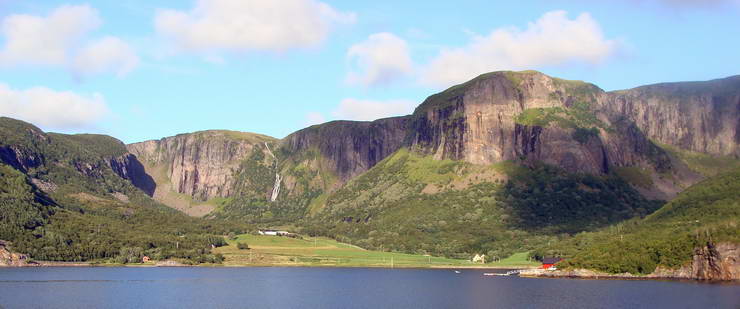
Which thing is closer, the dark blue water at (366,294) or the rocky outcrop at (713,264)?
the dark blue water at (366,294)

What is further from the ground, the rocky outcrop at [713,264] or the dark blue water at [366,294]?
the rocky outcrop at [713,264]

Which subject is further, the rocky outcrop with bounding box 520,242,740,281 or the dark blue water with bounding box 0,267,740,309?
the rocky outcrop with bounding box 520,242,740,281

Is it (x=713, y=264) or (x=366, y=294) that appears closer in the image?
(x=366, y=294)

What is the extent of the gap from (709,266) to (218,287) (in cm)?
11059

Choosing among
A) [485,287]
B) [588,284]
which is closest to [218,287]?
[485,287]

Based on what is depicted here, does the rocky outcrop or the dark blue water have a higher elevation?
the rocky outcrop

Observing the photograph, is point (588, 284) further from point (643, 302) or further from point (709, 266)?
point (643, 302)

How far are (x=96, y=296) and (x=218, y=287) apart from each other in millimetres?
32629

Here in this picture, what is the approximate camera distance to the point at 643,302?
5556 inches

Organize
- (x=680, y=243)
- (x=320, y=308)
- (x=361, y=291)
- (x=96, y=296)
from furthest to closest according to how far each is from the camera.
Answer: (x=680, y=243) → (x=361, y=291) → (x=96, y=296) → (x=320, y=308)

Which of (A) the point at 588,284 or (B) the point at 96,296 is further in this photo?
(A) the point at 588,284

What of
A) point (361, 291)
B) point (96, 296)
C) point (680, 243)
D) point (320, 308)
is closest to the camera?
point (320, 308)

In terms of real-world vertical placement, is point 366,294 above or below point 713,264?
below

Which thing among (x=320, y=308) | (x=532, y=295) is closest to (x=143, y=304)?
(x=320, y=308)
